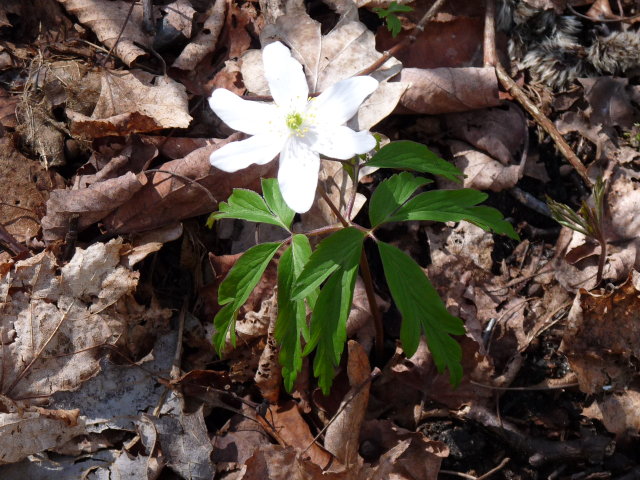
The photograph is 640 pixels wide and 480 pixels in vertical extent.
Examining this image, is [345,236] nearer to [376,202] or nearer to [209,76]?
[376,202]

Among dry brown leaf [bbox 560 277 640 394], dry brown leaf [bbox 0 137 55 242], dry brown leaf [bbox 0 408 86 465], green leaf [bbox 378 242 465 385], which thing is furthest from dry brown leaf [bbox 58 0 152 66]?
dry brown leaf [bbox 560 277 640 394]

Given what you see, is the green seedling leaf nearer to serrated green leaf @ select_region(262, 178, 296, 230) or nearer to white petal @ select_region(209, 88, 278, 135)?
serrated green leaf @ select_region(262, 178, 296, 230)

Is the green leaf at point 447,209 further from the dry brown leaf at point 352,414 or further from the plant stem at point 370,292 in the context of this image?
the dry brown leaf at point 352,414

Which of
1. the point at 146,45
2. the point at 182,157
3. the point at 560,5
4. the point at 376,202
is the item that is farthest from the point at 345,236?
the point at 560,5

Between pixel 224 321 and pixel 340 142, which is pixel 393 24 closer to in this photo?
pixel 340 142

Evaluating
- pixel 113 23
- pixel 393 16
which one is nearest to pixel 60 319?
pixel 113 23
